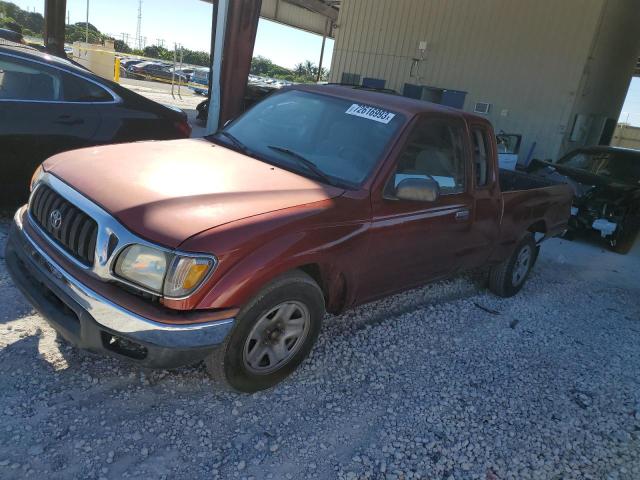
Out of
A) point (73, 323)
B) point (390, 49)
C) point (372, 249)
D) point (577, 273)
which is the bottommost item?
point (577, 273)

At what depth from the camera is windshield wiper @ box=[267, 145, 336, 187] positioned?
3.35 m

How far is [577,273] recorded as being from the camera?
271 inches

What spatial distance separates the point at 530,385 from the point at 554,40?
37.5 feet

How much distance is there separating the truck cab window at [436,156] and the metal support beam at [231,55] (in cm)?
598

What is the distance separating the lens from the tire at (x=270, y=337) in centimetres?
277

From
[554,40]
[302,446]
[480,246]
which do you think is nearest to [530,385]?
[480,246]

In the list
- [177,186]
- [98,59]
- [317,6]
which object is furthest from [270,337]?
[317,6]

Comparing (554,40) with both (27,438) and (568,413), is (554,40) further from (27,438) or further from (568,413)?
(27,438)

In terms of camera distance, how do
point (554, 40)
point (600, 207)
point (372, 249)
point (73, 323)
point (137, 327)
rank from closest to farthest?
point (137, 327), point (73, 323), point (372, 249), point (600, 207), point (554, 40)

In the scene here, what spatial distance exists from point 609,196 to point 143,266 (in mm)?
7879

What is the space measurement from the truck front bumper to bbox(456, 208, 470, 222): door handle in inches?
84.6

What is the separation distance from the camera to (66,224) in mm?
2758

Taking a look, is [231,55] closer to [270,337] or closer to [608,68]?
[270,337]

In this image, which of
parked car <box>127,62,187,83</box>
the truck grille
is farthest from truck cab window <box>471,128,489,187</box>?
parked car <box>127,62,187,83</box>
